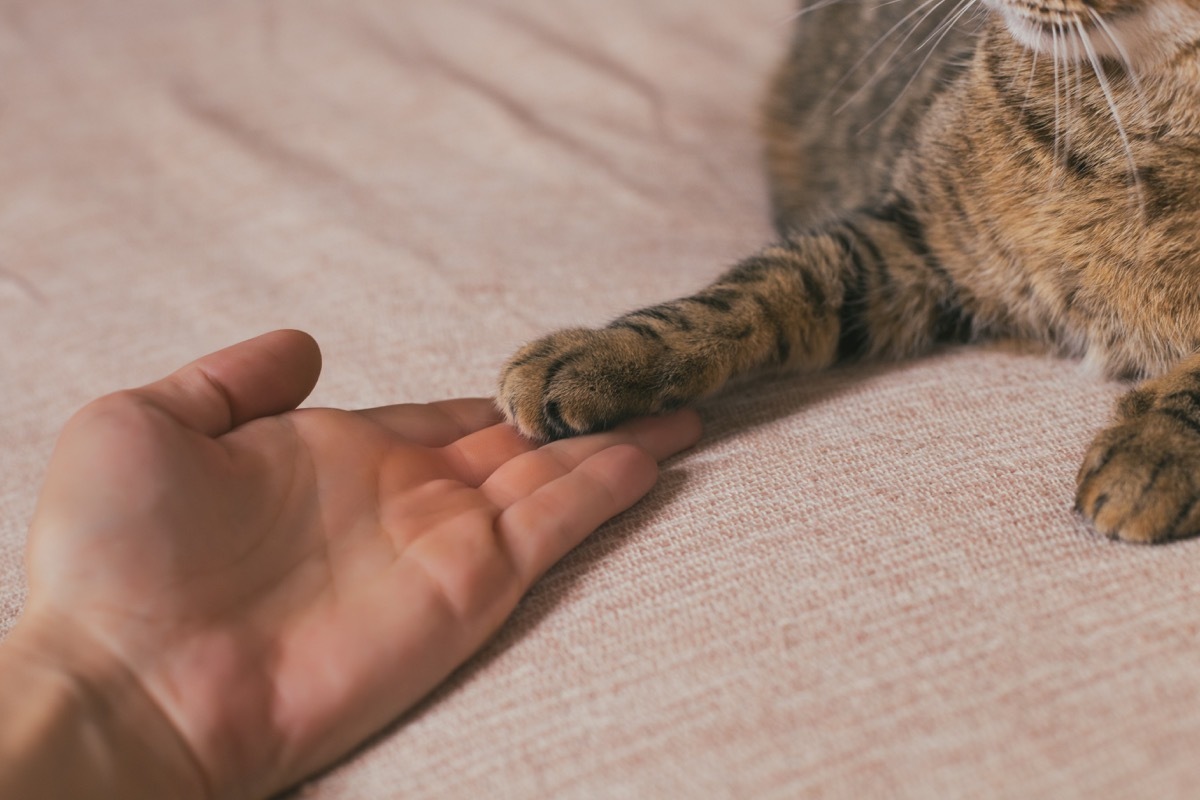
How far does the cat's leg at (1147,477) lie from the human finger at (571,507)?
1.17 feet

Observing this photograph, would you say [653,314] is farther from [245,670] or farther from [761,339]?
[245,670]

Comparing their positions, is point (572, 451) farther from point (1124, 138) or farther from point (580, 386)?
point (1124, 138)

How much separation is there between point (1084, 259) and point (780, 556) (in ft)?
1.55

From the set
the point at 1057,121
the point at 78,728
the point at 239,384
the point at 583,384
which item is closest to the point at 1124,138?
the point at 1057,121

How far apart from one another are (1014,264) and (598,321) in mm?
459

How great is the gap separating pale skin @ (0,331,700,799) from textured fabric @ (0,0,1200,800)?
1.7 inches

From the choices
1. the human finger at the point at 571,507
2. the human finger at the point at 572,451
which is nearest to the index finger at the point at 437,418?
the human finger at the point at 572,451

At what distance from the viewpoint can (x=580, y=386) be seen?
3.23 ft

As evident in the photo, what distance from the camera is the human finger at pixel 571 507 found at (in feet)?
2.85

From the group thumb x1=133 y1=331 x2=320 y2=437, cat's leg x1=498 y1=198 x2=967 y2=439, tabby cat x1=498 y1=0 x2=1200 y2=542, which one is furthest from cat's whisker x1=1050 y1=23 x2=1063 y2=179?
thumb x1=133 y1=331 x2=320 y2=437

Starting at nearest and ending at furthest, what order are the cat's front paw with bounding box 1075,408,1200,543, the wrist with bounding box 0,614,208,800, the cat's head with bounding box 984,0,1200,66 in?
the wrist with bounding box 0,614,208,800
the cat's front paw with bounding box 1075,408,1200,543
the cat's head with bounding box 984,0,1200,66

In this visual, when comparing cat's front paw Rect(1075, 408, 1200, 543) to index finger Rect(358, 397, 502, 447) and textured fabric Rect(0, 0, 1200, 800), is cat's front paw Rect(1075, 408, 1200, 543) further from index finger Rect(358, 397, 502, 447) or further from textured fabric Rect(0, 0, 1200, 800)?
index finger Rect(358, 397, 502, 447)

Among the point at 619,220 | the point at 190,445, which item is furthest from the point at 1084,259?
the point at 190,445

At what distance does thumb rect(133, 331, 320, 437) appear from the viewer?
858 mm
